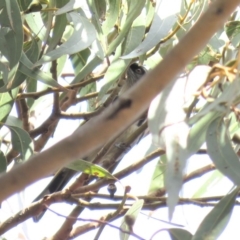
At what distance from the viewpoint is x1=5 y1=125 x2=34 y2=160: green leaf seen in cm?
114

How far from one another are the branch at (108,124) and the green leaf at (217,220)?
44 cm

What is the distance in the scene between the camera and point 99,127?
1.54ft

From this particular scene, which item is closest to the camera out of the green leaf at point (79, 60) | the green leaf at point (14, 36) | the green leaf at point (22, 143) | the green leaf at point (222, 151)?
the green leaf at point (222, 151)

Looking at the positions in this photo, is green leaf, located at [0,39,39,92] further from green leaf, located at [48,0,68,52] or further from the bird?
the bird

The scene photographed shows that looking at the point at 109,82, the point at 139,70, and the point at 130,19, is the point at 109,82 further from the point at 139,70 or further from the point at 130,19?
the point at 139,70

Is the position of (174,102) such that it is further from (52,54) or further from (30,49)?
(30,49)

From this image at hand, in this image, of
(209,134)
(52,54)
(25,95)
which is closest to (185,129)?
(209,134)

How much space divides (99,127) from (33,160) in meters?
0.06

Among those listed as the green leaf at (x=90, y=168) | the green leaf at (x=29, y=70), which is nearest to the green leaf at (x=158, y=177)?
the green leaf at (x=90, y=168)

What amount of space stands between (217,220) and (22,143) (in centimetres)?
41

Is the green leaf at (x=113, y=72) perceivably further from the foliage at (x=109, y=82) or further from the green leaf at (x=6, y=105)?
the green leaf at (x=6, y=105)

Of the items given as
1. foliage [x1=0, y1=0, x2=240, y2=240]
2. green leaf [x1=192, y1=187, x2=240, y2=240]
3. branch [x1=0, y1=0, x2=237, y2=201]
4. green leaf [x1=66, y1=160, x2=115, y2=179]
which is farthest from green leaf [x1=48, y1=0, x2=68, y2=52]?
branch [x1=0, y1=0, x2=237, y2=201]

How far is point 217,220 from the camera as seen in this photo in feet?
2.99

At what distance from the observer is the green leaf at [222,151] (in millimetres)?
811
